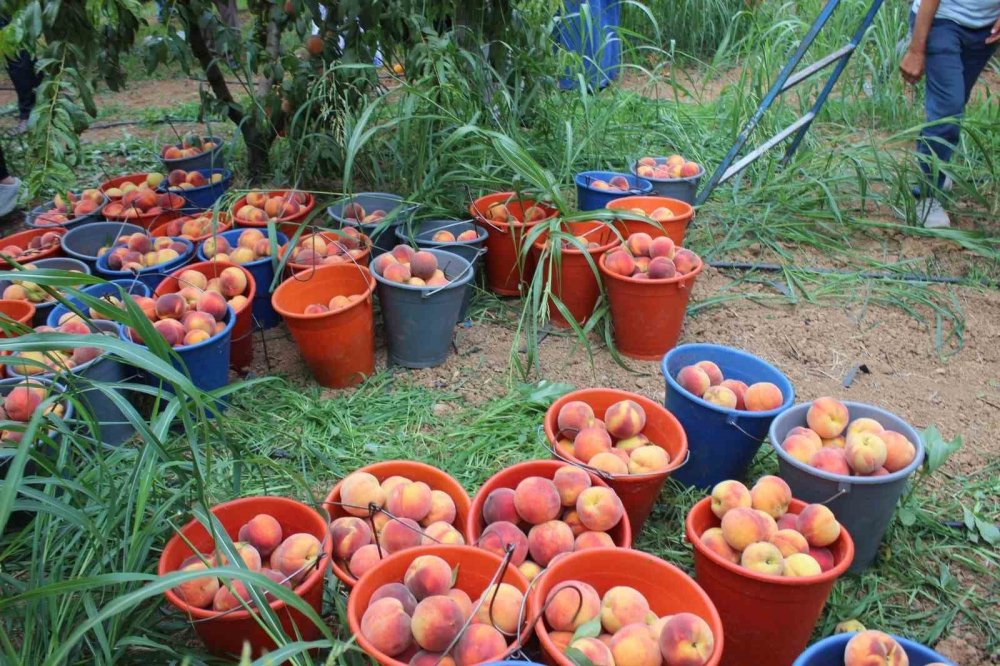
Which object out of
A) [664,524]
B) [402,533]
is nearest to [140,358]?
[402,533]

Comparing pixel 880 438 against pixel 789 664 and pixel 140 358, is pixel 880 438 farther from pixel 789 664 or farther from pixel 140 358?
pixel 140 358

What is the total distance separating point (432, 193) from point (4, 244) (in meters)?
1.71

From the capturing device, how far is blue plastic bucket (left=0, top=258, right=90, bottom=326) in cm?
255

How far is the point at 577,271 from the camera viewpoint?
2.73 meters

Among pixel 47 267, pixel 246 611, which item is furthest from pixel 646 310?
pixel 47 267

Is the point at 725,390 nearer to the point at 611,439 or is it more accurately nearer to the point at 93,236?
the point at 611,439

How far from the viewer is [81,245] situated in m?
3.05

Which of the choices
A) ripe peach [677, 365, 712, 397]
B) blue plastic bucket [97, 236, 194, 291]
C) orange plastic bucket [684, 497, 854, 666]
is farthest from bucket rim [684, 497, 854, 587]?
blue plastic bucket [97, 236, 194, 291]

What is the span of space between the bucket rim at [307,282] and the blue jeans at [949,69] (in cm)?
249

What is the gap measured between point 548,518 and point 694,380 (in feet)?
2.14

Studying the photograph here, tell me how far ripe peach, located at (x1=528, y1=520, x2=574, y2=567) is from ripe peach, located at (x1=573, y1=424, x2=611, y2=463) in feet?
0.81

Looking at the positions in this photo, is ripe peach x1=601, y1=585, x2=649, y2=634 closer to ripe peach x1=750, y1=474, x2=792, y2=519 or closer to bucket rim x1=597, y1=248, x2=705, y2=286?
Answer: ripe peach x1=750, y1=474, x2=792, y2=519

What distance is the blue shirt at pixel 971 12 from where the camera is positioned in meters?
3.21

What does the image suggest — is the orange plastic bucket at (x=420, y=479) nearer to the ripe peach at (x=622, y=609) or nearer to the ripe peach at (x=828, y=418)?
the ripe peach at (x=622, y=609)
